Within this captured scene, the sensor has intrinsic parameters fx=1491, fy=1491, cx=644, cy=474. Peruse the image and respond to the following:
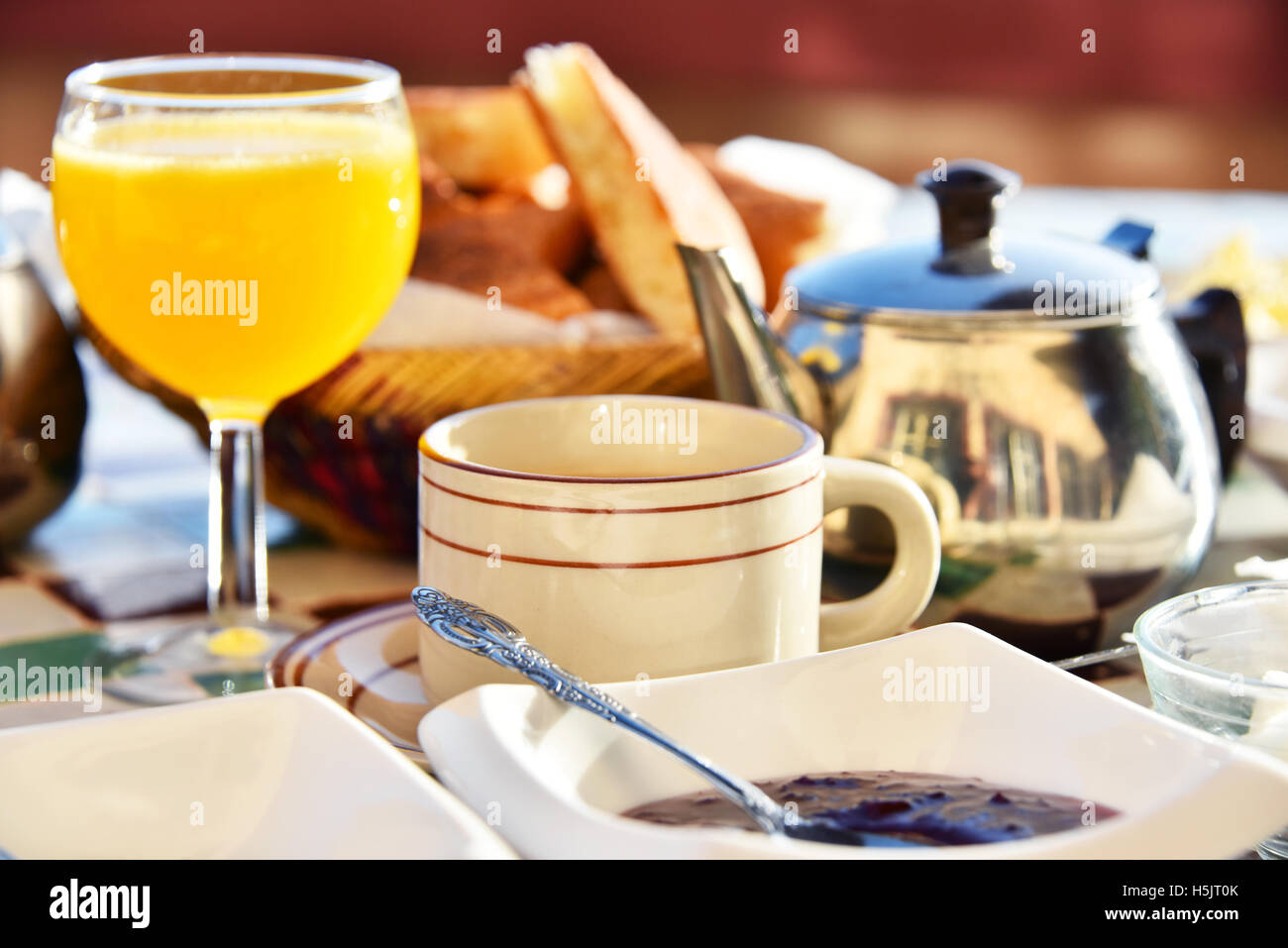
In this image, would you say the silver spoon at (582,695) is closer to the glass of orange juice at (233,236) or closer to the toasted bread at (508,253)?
the glass of orange juice at (233,236)

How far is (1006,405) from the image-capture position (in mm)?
603

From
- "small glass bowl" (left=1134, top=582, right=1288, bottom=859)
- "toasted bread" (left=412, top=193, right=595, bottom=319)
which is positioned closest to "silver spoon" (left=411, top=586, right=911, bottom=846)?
"small glass bowl" (left=1134, top=582, right=1288, bottom=859)

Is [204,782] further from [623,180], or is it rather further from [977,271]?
[623,180]

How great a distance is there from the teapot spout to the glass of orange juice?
0.16 m

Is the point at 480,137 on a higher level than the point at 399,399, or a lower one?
higher

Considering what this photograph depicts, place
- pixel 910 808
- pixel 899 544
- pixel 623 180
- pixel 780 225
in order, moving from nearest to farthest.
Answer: pixel 910 808, pixel 899 544, pixel 623 180, pixel 780 225

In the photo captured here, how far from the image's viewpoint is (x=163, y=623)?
0.71 metres

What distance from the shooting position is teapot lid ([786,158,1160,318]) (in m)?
0.62

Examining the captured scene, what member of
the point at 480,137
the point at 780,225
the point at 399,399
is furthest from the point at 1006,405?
the point at 480,137

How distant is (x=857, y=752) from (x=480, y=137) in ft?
2.40

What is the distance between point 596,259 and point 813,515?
1.63ft
